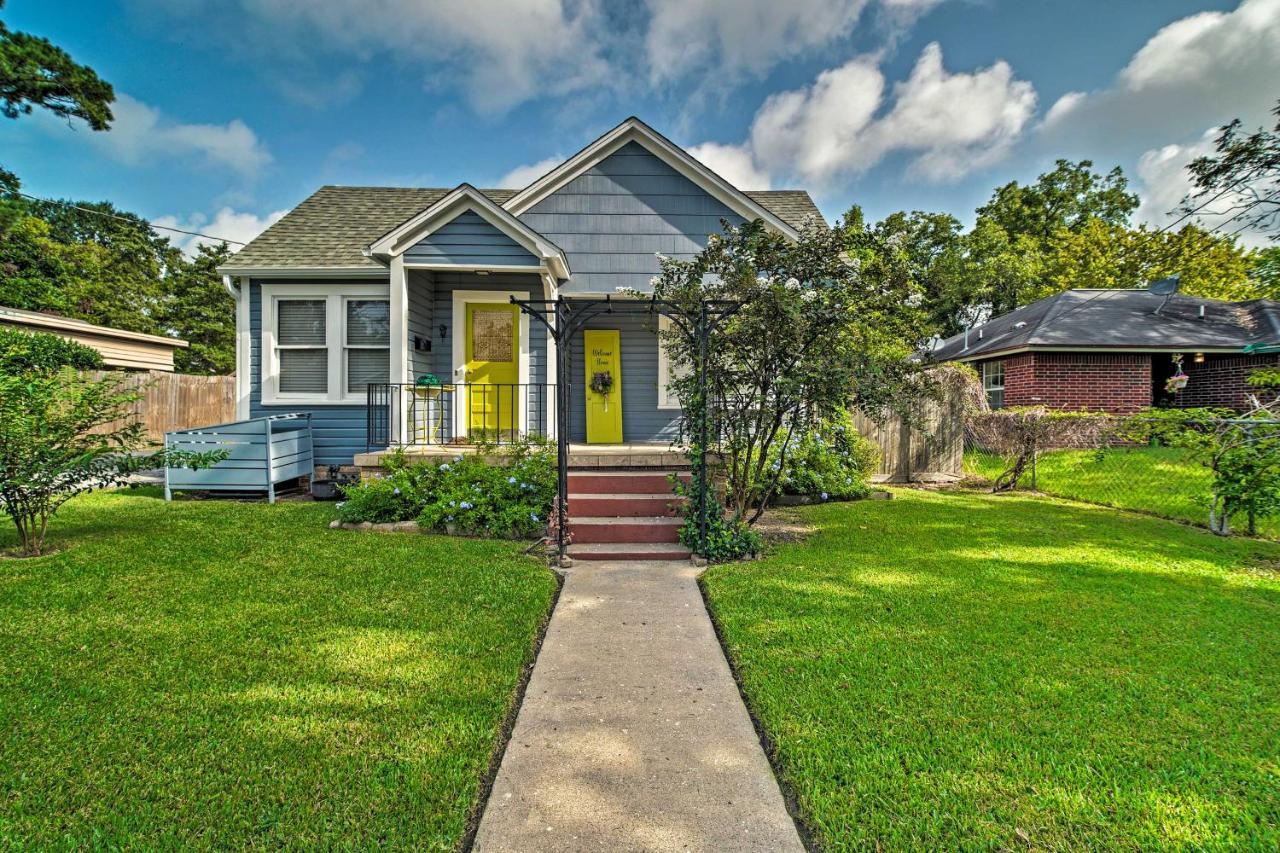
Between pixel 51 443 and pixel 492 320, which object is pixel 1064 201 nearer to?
pixel 492 320

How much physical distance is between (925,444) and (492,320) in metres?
7.88

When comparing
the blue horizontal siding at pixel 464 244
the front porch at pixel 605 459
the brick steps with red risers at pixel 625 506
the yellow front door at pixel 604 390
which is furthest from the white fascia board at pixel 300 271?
the brick steps with red risers at pixel 625 506

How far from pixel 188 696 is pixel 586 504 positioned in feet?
11.9

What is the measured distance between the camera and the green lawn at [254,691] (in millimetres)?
1790

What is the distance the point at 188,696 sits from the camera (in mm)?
2498

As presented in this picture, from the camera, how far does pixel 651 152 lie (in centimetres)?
834

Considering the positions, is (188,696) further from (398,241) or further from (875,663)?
(398,241)

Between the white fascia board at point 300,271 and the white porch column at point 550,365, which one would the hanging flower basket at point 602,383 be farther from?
the white fascia board at point 300,271

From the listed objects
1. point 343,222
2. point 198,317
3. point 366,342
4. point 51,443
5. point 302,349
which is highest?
point 198,317

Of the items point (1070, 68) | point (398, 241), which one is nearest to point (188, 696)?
point (398, 241)

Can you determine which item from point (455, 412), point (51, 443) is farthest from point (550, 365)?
point (51, 443)

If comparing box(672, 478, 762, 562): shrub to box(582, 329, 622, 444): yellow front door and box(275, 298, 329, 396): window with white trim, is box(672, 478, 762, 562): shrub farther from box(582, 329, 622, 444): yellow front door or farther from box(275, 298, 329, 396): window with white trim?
box(275, 298, 329, 396): window with white trim

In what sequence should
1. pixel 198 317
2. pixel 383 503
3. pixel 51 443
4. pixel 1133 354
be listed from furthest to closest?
pixel 198 317
pixel 1133 354
pixel 383 503
pixel 51 443

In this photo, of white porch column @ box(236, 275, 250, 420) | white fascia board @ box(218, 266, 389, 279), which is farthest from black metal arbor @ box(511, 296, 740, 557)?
white porch column @ box(236, 275, 250, 420)
